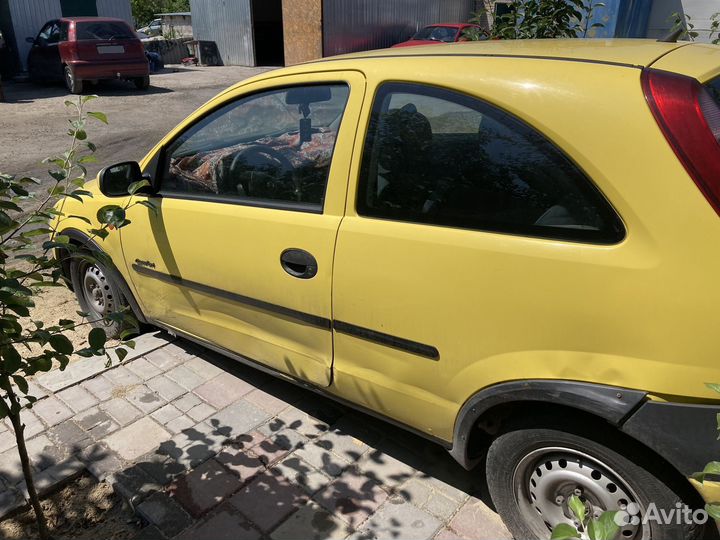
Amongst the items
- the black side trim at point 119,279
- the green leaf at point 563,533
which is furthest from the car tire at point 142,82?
the green leaf at point 563,533

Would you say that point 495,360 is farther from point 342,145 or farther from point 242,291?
point 242,291

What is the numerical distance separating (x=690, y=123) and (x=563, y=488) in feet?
4.22

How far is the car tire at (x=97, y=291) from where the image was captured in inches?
146

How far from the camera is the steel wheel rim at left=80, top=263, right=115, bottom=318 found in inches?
149

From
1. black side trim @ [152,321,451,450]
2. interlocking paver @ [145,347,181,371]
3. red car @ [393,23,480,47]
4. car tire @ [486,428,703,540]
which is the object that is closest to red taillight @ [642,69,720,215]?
car tire @ [486,428,703,540]

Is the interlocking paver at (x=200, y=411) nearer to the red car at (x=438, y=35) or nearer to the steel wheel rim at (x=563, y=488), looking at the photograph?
the steel wheel rim at (x=563, y=488)

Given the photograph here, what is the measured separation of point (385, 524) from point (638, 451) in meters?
1.07

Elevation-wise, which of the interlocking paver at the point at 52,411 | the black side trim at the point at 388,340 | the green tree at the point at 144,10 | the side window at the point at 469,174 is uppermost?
the green tree at the point at 144,10

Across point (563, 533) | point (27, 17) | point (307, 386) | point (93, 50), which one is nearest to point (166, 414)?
point (307, 386)

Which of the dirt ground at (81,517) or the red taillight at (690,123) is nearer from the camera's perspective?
the red taillight at (690,123)

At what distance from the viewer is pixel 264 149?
2.88 m

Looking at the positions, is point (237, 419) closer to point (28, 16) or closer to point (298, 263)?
point (298, 263)

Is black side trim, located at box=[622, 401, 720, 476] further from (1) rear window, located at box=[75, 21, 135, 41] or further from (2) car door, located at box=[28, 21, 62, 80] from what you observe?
(2) car door, located at box=[28, 21, 62, 80]

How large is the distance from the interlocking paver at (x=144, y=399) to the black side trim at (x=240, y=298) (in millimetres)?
648
